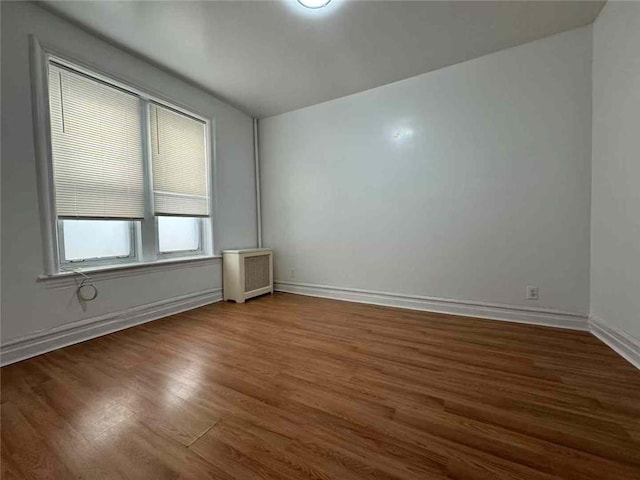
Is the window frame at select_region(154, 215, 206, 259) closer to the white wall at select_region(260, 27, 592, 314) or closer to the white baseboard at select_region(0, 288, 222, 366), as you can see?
the white baseboard at select_region(0, 288, 222, 366)

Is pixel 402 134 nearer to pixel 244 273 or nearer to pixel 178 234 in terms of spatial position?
pixel 244 273

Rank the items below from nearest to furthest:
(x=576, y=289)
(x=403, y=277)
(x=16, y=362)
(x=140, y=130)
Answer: (x=16, y=362)
(x=576, y=289)
(x=140, y=130)
(x=403, y=277)

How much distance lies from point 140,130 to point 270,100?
5.18 feet

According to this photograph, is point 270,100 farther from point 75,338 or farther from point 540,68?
point 75,338

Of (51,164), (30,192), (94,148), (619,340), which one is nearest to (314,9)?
(94,148)

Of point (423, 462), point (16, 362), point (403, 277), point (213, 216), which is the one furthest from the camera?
point (213, 216)

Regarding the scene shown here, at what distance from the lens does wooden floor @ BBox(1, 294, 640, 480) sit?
3.34ft

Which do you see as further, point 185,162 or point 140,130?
point 185,162

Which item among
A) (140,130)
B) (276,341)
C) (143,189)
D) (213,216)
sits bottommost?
(276,341)

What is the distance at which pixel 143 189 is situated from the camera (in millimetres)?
2709

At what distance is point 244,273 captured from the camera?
3.41m

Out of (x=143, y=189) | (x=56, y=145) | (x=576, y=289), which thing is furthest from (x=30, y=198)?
(x=576, y=289)

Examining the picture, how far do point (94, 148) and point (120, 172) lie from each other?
26cm

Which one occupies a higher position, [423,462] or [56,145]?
[56,145]
